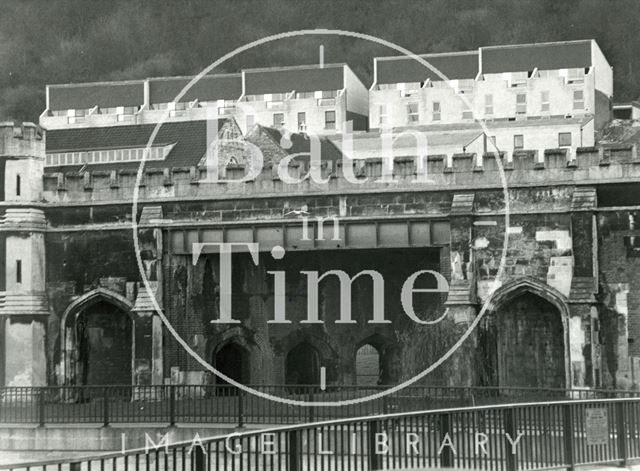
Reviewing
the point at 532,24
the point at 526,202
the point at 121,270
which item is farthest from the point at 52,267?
the point at 532,24

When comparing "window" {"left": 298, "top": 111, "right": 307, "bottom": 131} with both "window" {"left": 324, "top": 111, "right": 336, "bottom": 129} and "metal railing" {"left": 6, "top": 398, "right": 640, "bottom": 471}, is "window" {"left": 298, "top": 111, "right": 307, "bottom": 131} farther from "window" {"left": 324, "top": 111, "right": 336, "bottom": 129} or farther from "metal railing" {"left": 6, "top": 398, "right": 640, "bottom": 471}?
"metal railing" {"left": 6, "top": 398, "right": 640, "bottom": 471}

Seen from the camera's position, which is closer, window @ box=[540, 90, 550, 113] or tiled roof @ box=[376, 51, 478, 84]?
window @ box=[540, 90, 550, 113]

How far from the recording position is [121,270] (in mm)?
35594

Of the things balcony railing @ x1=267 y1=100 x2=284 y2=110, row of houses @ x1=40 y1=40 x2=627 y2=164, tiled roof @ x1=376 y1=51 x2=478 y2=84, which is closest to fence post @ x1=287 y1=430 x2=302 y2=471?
row of houses @ x1=40 y1=40 x2=627 y2=164

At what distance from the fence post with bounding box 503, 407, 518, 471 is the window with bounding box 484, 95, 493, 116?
6738cm

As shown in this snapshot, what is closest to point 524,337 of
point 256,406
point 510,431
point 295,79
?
point 256,406

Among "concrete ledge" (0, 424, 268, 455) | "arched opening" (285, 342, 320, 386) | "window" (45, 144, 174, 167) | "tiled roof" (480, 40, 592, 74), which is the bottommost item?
"concrete ledge" (0, 424, 268, 455)

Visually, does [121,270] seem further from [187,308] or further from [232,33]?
[232,33]

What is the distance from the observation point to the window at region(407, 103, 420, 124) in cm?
8506

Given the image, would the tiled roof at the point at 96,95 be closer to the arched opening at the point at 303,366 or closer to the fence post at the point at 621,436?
the arched opening at the point at 303,366

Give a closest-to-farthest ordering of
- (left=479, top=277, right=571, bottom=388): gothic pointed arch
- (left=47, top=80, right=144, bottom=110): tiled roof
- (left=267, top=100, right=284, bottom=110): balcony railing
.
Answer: (left=479, top=277, right=571, bottom=388): gothic pointed arch, (left=267, top=100, right=284, bottom=110): balcony railing, (left=47, top=80, right=144, bottom=110): tiled roof

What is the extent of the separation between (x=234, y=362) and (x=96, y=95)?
201 ft

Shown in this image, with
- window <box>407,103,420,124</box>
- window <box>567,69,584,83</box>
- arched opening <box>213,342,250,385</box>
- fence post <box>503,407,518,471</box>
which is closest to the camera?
fence post <box>503,407,518,471</box>

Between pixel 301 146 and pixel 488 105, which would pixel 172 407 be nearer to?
pixel 301 146
